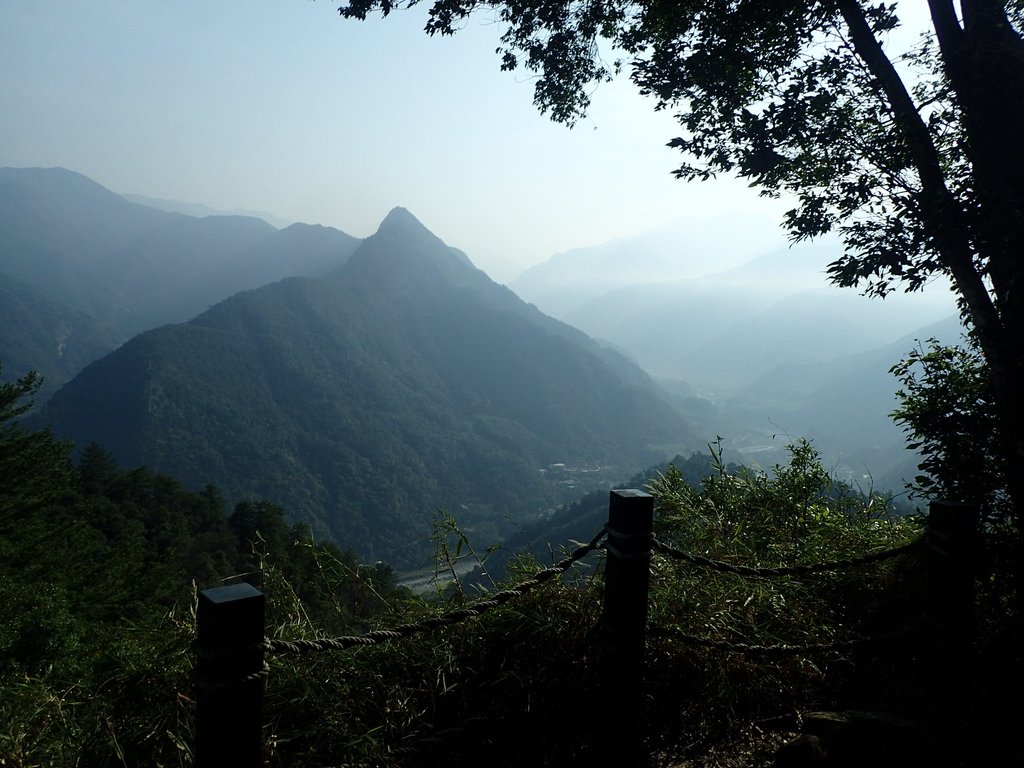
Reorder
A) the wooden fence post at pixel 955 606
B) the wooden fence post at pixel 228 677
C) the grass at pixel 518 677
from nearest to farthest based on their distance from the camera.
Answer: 1. the wooden fence post at pixel 228 677
2. the grass at pixel 518 677
3. the wooden fence post at pixel 955 606

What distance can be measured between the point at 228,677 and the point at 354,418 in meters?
149

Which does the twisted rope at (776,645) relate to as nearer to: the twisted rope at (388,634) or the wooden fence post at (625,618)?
the wooden fence post at (625,618)

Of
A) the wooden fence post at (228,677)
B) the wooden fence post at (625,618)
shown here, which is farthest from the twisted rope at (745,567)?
the wooden fence post at (228,677)

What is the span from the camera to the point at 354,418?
478 feet

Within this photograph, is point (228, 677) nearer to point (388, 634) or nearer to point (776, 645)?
point (388, 634)

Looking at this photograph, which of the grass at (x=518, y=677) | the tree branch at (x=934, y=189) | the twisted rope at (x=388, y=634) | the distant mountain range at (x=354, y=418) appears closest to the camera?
the twisted rope at (x=388, y=634)

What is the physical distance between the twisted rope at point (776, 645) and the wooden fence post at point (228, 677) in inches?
68.5

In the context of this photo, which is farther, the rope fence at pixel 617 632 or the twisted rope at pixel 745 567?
the twisted rope at pixel 745 567

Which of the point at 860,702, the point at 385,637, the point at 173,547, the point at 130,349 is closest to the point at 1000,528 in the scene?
the point at 860,702

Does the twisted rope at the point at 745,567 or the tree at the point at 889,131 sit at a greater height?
the tree at the point at 889,131

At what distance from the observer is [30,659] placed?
16.6 metres

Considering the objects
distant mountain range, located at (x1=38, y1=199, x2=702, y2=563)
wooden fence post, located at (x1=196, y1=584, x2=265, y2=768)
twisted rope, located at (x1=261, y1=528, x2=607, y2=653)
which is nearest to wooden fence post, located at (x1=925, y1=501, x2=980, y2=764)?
twisted rope, located at (x1=261, y1=528, x2=607, y2=653)

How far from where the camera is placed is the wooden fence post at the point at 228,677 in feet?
5.85

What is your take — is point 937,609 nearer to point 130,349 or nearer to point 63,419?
point 63,419
